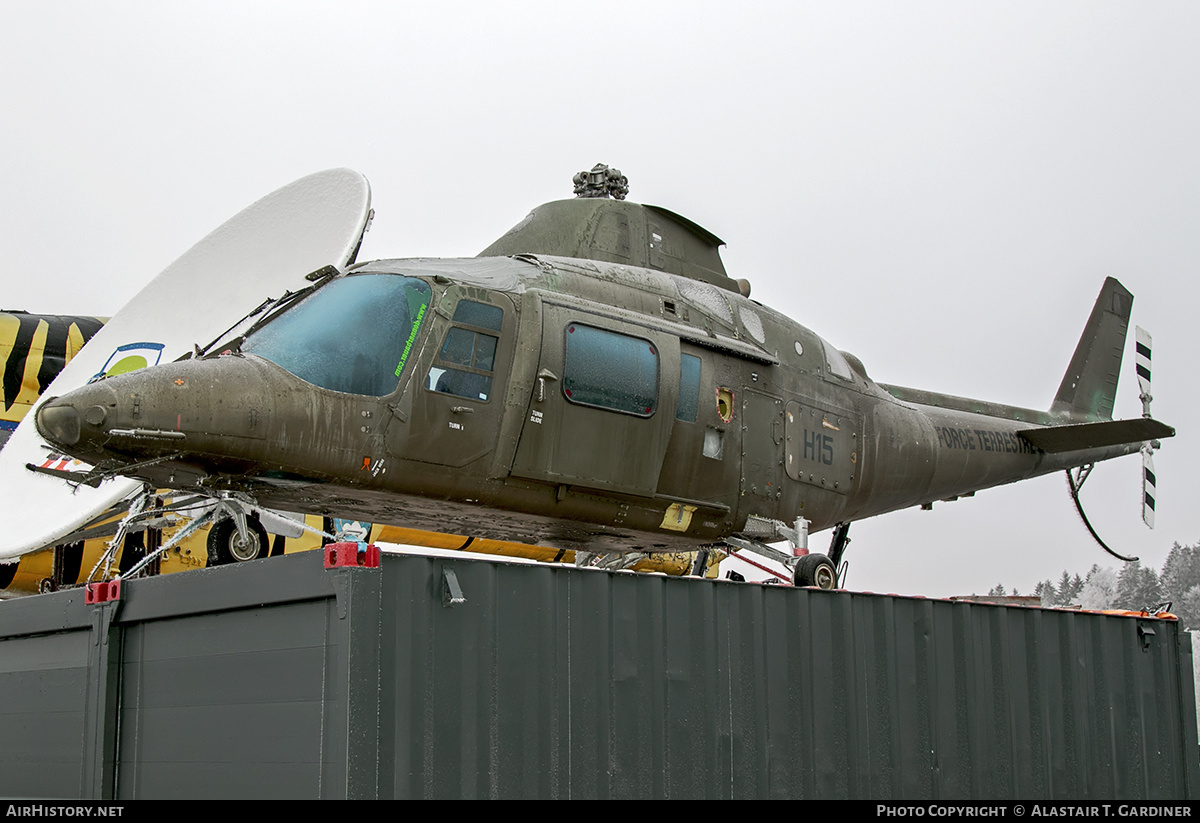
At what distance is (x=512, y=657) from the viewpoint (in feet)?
17.7

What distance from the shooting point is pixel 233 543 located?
28.2 ft

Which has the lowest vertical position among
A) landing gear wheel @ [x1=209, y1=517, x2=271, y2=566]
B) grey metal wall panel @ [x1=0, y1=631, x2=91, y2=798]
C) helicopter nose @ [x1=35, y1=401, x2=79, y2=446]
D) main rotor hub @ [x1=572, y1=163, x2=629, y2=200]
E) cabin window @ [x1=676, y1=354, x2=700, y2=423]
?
grey metal wall panel @ [x1=0, y1=631, x2=91, y2=798]

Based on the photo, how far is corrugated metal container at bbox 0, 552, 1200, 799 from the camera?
16.0 feet

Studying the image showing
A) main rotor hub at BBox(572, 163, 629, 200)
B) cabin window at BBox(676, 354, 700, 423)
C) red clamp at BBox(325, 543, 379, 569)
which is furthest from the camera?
main rotor hub at BBox(572, 163, 629, 200)

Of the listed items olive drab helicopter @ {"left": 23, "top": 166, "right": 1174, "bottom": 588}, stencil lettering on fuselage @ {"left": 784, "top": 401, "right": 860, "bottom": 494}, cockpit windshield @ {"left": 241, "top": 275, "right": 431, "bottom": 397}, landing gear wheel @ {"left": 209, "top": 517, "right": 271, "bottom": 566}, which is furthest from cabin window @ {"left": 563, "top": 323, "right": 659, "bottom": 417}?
landing gear wheel @ {"left": 209, "top": 517, "right": 271, "bottom": 566}

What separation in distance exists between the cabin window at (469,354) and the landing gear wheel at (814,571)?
3331mm

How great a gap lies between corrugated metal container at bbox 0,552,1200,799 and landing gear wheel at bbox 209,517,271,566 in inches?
87.7

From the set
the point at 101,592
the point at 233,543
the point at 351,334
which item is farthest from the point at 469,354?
the point at 101,592

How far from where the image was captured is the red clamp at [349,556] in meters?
4.81

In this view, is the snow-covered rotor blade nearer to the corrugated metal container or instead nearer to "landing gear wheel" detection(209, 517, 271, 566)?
the corrugated metal container

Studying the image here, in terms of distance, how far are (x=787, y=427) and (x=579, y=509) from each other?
8.04 ft

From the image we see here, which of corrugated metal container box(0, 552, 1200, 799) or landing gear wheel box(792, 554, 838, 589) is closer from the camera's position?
corrugated metal container box(0, 552, 1200, 799)

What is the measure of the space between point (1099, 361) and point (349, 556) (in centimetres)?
1412
